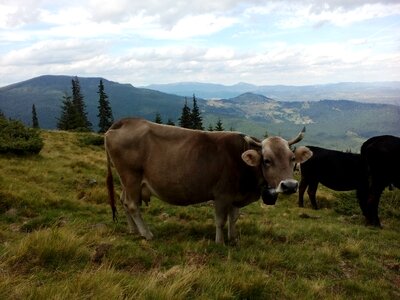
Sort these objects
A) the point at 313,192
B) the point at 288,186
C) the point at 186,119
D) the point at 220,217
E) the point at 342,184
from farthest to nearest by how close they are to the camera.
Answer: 1. the point at 186,119
2. the point at 313,192
3. the point at 342,184
4. the point at 220,217
5. the point at 288,186

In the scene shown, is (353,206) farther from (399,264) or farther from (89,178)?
(89,178)

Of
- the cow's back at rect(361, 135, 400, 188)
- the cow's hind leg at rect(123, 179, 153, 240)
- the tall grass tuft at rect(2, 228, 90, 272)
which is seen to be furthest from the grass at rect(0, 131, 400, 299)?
the cow's back at rect(361, 135, 400, 188)

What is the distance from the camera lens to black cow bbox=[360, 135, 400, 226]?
543 inches

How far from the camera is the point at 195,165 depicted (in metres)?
9.45

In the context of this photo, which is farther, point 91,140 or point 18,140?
point 91,140

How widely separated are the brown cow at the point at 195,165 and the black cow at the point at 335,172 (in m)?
8.11

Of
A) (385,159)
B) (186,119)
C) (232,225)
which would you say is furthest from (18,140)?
(186,119)

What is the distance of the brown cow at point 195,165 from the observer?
29.1 feet

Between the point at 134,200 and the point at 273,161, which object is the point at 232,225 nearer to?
→ the point at 273,161

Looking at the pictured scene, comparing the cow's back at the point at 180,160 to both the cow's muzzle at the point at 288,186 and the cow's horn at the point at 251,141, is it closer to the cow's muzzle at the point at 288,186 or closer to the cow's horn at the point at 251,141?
the cow's horn at the point at 251,141

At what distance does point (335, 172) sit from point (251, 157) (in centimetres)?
930

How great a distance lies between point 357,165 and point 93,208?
10237 millimetres

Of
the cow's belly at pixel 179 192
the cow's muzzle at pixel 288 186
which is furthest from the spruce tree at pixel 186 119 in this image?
the cow's muzzle at pixel 288 186

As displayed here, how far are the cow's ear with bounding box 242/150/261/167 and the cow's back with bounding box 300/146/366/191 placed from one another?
347 inches
